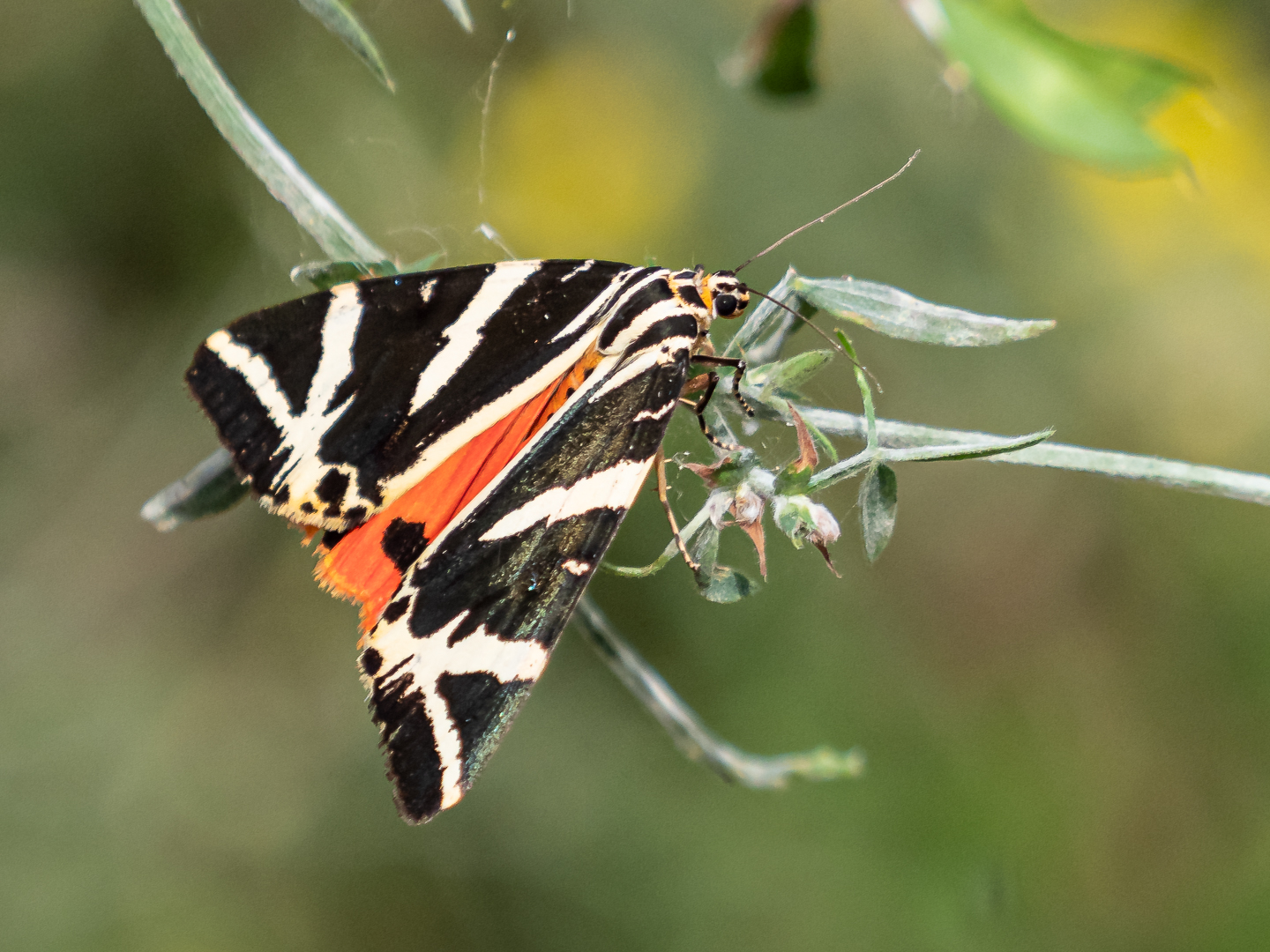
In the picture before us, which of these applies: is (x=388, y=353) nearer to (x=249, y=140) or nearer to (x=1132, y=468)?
Answer: (x=249, y=140)

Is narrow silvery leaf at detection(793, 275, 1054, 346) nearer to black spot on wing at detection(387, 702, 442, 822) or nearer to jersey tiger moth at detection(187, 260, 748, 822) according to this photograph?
jersey tiger moth at detection(187, 260, 748, 822)

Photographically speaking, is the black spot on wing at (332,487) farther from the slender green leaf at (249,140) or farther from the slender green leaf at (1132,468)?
the slender green leaf at (1132,468)

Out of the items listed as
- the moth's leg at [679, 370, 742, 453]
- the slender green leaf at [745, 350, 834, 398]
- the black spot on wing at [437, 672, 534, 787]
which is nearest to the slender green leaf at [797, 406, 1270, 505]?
the slender green leaf at [745, 350, 834, 398]

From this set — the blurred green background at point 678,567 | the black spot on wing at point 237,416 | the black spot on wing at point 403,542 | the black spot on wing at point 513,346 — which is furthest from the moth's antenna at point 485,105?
the black spot on wing at point 403,542

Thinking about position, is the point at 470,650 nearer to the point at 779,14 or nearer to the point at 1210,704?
the point at 779,14

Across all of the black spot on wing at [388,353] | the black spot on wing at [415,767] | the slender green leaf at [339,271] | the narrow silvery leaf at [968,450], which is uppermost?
the slender green leaf at [339,271]

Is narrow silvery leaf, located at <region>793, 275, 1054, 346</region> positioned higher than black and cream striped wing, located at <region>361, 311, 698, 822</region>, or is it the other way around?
narrow silvery leaf, located at <region>793, 275, 1054, 346</region>
